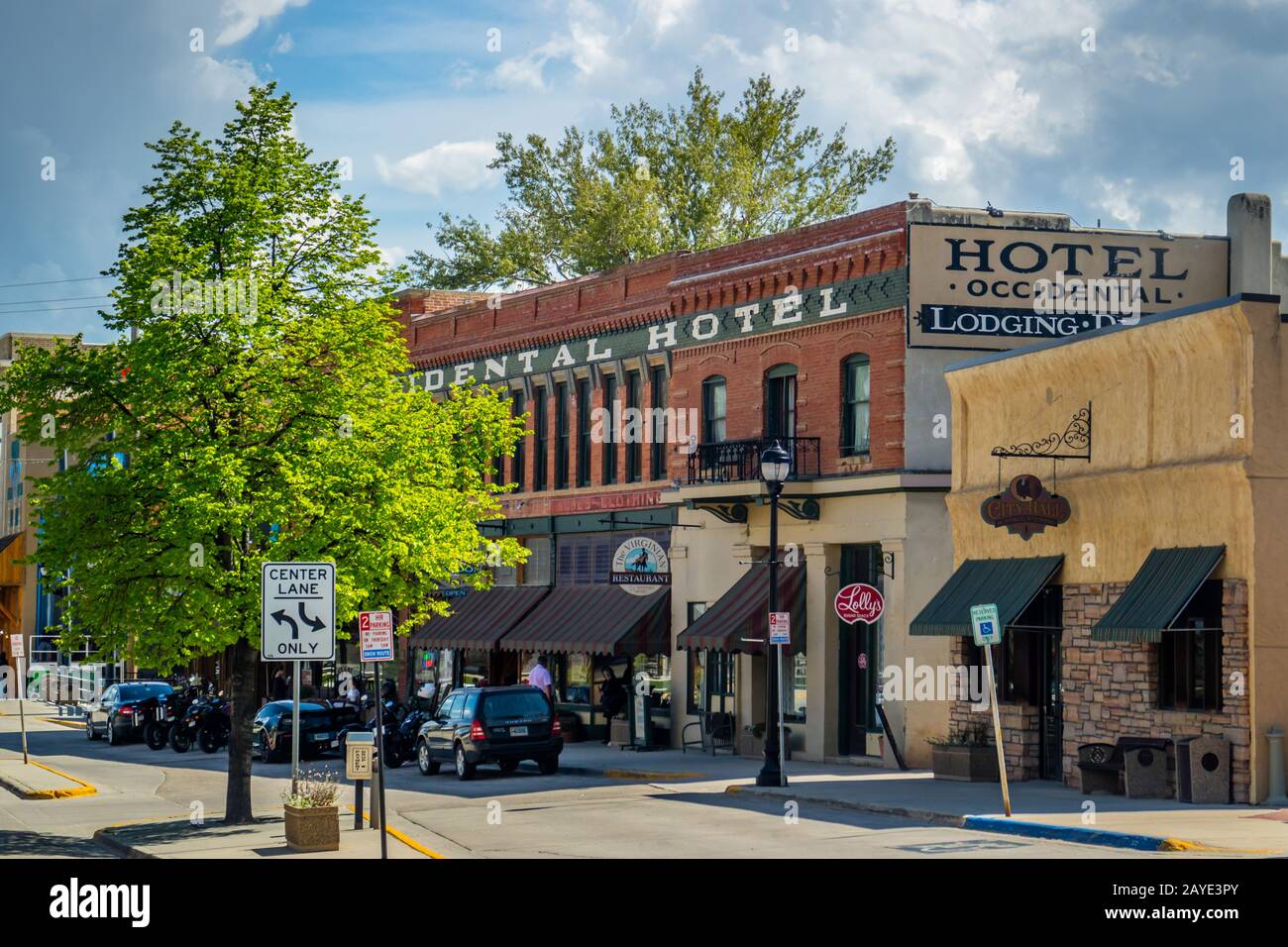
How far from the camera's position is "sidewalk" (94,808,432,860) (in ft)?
63.9

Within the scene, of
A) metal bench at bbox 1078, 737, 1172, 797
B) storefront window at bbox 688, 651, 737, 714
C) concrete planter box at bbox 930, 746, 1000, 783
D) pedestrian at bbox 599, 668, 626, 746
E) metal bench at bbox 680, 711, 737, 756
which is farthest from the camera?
pedestrian at bbox 599, 668, 626, 746

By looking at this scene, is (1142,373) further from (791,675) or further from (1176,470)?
(791,675)

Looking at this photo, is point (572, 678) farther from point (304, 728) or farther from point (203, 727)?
point (203, 727)

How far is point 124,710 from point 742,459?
20.9 meters

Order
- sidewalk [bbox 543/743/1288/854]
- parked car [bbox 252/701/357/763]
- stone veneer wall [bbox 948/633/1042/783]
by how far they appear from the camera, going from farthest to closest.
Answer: parked car [bbox 252/701/357/763] < stone veneer wall [bbox 948/633/1042/783] < sidewalk [bbox 543/743/1288/854]

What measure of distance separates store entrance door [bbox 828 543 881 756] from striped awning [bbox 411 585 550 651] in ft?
36.2

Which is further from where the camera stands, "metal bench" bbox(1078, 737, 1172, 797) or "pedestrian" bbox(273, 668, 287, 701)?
"pedestrian" bbox(273, 668, 287, 701)

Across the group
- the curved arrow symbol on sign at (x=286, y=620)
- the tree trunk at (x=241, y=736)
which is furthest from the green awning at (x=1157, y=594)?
the tree trunk at (x=241, y=736)

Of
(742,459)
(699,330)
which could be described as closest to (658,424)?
(699,330)

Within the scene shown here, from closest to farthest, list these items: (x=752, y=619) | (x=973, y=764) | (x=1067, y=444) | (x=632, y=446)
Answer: (x=1067, y=444)
(x=973, y=764)
(x=752, y=619)
(x=632, y=446)

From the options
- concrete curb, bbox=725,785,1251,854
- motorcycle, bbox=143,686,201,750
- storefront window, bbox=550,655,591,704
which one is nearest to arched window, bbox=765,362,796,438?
storefront window, bbox=550,655,591,704

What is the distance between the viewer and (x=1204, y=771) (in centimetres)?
2192

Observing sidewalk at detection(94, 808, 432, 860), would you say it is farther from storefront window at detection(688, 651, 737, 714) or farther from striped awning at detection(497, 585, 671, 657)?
striped awning at detection(497, 585, 671, 657)

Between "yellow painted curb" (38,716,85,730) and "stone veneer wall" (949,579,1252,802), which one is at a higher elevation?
"stone veneer wall" (949,579,1252,802)
